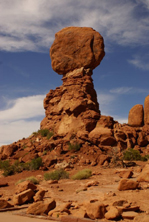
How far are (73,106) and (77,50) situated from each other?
7.35m

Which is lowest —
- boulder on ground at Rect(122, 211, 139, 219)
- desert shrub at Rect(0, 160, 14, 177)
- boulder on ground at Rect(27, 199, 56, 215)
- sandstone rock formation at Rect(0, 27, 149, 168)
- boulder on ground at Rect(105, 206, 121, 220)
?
boulder on ground at Rect(122, 211, 139, 219)

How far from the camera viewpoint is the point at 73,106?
25312mm

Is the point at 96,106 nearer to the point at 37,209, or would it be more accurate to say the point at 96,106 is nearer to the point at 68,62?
the point at 68,62

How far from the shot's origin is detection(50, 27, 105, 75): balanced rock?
92.1 ft

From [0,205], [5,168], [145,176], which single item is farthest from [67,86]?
[0,205]

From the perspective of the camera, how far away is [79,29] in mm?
29766

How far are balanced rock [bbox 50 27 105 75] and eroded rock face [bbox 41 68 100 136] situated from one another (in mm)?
1038

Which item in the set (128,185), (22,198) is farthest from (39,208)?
(128,185)

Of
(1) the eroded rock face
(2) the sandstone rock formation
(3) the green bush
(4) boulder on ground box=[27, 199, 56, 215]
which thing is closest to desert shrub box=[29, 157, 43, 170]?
(2) the sandstone rock formation

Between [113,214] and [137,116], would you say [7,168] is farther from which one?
[137,116]

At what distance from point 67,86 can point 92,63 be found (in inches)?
160

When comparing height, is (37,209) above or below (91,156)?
below

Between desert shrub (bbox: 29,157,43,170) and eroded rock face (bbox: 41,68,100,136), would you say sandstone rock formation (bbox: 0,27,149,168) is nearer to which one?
eroded rock face (bbox: 41,68,100,136)

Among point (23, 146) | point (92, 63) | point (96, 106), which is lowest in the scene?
point (23, 146)
